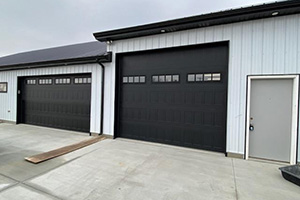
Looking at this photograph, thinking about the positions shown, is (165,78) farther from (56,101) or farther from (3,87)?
(3,87)

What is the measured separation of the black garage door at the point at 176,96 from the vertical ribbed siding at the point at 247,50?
251 millimetres

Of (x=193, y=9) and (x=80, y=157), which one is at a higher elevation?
(x=193, y=9)

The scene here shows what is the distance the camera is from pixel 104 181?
2.66m

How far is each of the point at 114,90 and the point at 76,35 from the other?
11.1 metres

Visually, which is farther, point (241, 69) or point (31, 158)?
point (241, 69)

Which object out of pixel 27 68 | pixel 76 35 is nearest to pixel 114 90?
pixel 27 68

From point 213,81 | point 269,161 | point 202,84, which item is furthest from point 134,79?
point 269,161

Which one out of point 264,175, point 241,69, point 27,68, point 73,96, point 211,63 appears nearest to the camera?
point 264,175

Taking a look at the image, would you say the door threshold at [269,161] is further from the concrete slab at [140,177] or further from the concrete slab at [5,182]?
the concrete slab at [5,182]

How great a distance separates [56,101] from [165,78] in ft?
17.6

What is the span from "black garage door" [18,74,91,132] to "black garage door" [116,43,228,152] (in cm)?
183

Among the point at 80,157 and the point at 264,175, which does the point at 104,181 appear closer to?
the point at 80,157

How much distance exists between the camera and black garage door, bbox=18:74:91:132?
6359 millimetres

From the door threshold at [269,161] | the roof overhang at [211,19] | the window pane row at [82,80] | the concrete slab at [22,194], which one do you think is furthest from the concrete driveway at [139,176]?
the roof overhang at [211,19]
